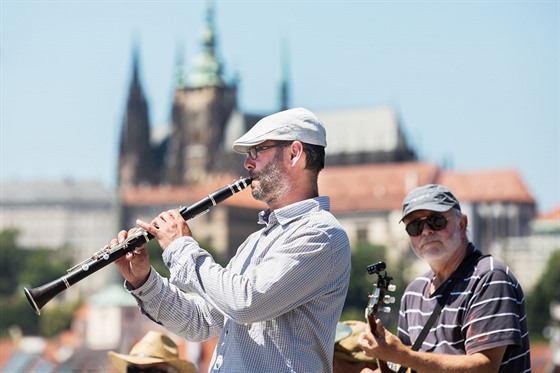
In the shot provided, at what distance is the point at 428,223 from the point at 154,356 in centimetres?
113

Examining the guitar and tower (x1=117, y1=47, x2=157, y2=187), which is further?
tower (x1=117, y1=47, x2=157, y2=187)

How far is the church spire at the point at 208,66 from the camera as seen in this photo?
103000 mm

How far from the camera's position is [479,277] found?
4074 mm

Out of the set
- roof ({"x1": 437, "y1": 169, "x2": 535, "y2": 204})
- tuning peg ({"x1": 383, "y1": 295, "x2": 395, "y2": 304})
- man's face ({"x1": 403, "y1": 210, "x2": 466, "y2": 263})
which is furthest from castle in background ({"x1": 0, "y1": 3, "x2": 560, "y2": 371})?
tuning peg ({"x1": 383, "y1": 295, "x2": 395, "y2": 304})

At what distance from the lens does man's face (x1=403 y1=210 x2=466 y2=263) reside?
166 inches

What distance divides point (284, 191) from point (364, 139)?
97520 mm

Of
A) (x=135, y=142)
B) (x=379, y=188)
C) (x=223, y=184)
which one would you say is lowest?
(x=379, y=188)

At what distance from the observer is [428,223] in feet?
13.9

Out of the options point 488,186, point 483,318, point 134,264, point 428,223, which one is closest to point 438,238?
point 428,223

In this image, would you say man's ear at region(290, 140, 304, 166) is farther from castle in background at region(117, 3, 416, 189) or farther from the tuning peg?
castle in background at region(117, 3, 416, 189)

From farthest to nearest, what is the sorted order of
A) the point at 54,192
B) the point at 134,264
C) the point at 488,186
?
the point at 54,192 → the point at 488,186 → the point at 134,264

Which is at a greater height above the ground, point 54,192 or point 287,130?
point 287,130

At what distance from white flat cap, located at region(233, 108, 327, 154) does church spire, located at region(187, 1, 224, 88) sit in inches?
3889

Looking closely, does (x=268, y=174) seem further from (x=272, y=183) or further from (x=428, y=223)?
(x=428, y=223)
